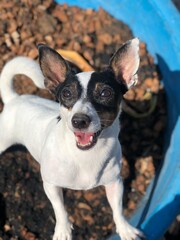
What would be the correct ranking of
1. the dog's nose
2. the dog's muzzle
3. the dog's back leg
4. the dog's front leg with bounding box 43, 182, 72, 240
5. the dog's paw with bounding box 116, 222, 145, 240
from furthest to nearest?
1. the dog's back leg
2. the dog's paw with bounding box 116, 222, 145, 240
3. the dog's front leg with bounding box 43, 182, 72, 240
4. the dog's muzzle
5. the dog's nose

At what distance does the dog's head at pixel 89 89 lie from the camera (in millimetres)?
2123

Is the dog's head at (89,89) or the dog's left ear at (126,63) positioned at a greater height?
the dog's left ear at (126,63)

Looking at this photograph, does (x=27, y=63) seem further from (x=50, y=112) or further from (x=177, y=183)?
(x=177, y=183)

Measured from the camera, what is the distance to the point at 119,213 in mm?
2648

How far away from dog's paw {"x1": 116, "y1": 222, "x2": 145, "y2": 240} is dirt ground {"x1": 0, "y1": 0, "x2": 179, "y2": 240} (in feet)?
1.02

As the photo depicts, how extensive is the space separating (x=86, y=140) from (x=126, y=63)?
15.0 inches

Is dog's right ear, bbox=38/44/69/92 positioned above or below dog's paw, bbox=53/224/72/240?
A: above

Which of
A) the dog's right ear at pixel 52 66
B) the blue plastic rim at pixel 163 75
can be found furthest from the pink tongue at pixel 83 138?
the blue plastic rim at pixel 163 75

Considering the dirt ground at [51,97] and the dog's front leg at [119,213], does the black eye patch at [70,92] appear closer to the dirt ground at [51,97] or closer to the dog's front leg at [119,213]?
the dog's front leg at [119,213]

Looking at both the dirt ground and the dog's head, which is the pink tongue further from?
the dirt ground

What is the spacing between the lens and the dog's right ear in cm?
227

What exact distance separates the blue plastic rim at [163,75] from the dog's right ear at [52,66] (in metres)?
0.85

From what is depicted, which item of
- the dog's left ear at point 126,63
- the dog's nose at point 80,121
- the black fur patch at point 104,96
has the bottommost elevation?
the dog's nose at point 80,121

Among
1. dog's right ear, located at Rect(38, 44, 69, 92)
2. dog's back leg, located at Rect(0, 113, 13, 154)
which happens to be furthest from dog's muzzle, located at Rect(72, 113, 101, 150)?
dog's back leg, located at Rect(0, 113, 13, 154)
